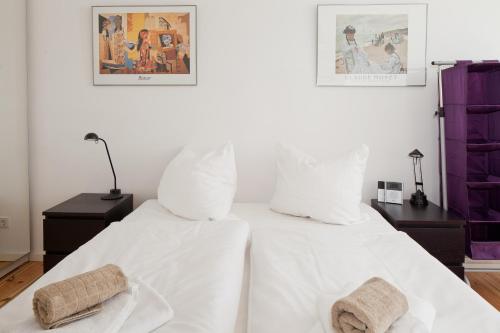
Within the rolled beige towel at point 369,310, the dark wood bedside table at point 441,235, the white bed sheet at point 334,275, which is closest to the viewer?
the rolled beige towel at point 369,310

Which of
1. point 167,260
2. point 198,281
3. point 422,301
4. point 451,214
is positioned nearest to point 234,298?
point 198,281

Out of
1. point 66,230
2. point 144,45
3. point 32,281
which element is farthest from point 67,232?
point 144,45

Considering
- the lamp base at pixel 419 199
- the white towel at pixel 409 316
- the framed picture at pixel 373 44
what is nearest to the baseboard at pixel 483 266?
the lamp base at pixel 419 199

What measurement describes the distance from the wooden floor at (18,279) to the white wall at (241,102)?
0.73 m

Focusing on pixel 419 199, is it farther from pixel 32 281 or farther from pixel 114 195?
pixel 32 281

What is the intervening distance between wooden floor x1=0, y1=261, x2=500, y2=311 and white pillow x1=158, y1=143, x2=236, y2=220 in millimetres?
1126

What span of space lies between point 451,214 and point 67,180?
2.72 meters

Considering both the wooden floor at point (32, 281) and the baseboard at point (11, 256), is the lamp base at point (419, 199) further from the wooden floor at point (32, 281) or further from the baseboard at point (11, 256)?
the baseboard at point (11, 256)

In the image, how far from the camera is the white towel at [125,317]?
1.08 metres

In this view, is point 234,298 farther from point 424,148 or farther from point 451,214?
point 424,148

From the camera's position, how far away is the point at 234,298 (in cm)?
137

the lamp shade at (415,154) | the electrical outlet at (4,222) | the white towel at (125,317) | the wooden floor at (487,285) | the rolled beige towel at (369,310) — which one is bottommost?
the wooden floor at (487,285)

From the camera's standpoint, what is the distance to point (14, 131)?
9.66ft

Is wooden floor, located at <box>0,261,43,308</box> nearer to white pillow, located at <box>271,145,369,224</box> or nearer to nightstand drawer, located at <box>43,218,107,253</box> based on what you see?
nightstand drawer, located at <box>43,218,107,253</box>
